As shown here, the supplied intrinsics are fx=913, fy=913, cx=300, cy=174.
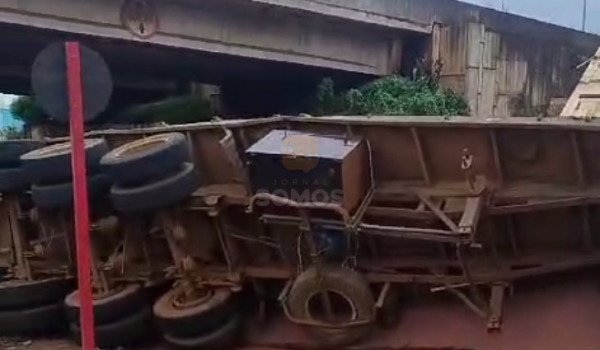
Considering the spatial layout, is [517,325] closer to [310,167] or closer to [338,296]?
[338,296]

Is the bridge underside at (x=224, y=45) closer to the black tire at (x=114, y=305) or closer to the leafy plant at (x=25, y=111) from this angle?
the leafy plant at (x=25, y=111)

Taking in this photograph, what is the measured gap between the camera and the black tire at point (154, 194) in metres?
7.41

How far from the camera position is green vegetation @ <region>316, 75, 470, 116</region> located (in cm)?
2136

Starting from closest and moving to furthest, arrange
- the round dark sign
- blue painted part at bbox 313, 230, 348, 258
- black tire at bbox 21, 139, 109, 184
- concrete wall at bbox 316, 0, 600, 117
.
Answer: the round dark sign < blue painted part at bbox 313, 230, 348, 258 < black tire at bbox 21, 139, 109, 184 < concrete wall at bbox 316, 0, 600, 117

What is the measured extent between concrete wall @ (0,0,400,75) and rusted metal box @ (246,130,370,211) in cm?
879

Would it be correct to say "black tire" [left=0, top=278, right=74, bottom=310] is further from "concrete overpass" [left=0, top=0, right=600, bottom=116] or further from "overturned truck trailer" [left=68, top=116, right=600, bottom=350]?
"concrete overpass" [left=0, top=0, right=600, bottom=116]

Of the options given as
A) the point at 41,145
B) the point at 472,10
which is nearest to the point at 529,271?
the point at 41,145

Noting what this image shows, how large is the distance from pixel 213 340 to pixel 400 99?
14936mm

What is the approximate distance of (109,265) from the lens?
8.07 meters

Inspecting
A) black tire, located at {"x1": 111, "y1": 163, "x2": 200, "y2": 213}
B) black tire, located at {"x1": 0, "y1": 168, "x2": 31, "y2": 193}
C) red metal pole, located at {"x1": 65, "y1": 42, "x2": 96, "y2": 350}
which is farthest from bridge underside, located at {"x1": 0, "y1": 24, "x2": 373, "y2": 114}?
red metal pole, located at {"x1": 65, "y1": 42, "x2": 96, "y2": 350}

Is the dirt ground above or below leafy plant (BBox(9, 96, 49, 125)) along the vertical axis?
below

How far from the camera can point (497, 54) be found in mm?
23344

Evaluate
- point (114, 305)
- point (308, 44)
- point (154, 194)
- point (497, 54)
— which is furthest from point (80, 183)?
point (497, 54)

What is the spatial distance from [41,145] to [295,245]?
3181 millimetres
